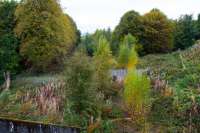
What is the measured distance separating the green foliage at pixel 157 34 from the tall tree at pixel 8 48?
10658mm

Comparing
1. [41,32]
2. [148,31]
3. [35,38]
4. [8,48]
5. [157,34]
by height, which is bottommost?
[8,48]

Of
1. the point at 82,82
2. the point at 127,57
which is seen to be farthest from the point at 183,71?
the point at 82,82

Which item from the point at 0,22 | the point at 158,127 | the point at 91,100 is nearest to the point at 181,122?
the point at 158,127

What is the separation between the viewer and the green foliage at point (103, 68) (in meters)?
20.0

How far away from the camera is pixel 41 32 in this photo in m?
24.9

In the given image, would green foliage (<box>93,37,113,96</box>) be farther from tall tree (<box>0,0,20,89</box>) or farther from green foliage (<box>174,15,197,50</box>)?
green foliage (<box>174,15,197,50</box>)

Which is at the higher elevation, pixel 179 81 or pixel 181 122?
pixel 179 81

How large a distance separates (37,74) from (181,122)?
1063 centimetres

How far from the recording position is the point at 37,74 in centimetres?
2628

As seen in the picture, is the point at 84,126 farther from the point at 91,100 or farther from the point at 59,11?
the point at 59,11

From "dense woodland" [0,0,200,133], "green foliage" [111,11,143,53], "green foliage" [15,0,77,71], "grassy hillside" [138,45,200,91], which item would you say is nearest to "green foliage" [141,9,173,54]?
"green foliage" [111,11,143,53]

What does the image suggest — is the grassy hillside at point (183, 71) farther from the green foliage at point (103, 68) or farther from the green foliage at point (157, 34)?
the green foliage at point (157, 34)

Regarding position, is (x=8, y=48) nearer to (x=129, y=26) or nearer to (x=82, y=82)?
(x=82, y=82)

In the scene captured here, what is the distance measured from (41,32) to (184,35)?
15.8 meters
